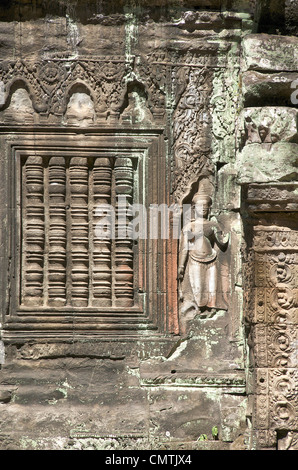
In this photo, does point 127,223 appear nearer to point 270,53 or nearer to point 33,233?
point 33,233

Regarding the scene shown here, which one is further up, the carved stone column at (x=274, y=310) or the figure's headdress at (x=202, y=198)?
the figure's headdress at (x=202, y=198)

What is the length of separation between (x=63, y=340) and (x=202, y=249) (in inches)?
67.7

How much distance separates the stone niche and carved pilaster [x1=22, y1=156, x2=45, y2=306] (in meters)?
0.01

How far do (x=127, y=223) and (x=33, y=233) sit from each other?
3.20 ft

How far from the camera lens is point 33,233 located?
7934 mm

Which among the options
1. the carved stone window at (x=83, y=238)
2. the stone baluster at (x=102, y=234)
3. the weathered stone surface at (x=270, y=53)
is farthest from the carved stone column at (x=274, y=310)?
the stone baluster at (x=102, y=234)

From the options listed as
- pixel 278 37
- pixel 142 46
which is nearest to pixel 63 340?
pixel 142 46

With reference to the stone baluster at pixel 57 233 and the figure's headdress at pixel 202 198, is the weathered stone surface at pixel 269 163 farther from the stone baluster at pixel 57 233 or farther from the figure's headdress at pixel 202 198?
the stone baluster at pixel 57 233

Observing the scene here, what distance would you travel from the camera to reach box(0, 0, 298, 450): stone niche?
25.6 feet

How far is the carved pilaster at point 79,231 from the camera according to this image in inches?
313

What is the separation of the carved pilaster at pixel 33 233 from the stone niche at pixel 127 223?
0.01 metres

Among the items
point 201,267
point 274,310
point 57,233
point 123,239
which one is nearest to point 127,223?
point 123,239

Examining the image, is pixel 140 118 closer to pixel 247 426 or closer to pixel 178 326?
pixel 178 326

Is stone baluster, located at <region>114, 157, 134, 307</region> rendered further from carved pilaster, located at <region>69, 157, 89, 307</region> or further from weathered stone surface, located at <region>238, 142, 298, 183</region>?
weathered stone surface, located at <region>238, 142, 298, 183</region>
